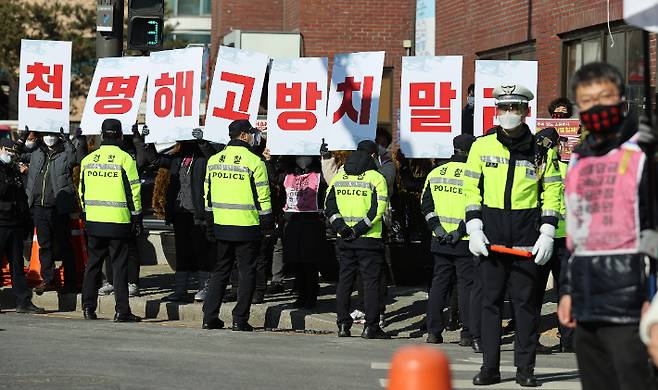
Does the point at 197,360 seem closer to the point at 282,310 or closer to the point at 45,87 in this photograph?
the point at 282,310

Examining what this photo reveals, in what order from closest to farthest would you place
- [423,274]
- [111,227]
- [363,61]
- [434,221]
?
[434,221]
[111,227]
[363,61]
[423,274]

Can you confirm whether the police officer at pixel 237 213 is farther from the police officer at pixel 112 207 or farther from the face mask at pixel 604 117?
the face mask at pixel 604 117

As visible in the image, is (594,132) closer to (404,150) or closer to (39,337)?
(39,337)

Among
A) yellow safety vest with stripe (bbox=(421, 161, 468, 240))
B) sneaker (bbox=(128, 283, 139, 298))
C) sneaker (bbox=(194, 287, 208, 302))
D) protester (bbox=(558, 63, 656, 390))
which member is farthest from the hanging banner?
sneaker (bbox=(128, 283, 139, 298))

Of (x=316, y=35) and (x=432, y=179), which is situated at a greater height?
(x=316, y=35)

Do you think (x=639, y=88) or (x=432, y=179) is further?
(x=639, y=88)

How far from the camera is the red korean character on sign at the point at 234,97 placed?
14961mm

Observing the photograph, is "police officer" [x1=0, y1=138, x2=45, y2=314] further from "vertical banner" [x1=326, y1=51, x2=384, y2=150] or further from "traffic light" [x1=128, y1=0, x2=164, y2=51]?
"vertical banner" [x1=326, y1=51, x2=384, y2=150]

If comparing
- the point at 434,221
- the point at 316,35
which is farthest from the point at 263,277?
the point at 316,35

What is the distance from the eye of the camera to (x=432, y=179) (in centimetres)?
1280

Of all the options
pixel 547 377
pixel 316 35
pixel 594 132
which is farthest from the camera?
pixel 316 35

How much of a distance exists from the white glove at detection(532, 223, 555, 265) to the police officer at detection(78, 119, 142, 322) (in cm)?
567

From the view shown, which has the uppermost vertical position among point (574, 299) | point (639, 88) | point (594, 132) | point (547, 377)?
point (639, 88)

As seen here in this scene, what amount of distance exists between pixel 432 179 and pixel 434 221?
0.40m
